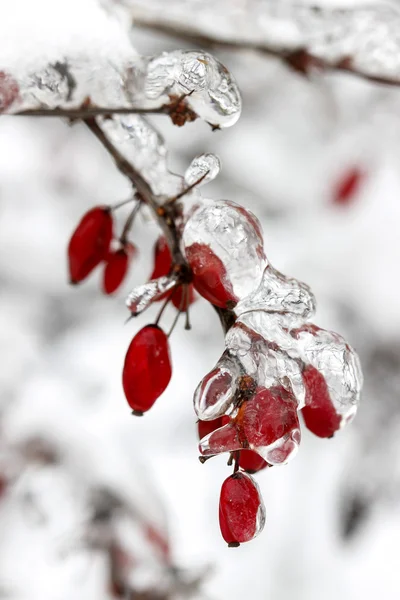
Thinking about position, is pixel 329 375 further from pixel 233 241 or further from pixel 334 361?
pixel 233 241

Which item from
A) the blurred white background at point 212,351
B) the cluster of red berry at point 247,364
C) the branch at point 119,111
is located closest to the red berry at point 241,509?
the cluster of red berry at point 247,364

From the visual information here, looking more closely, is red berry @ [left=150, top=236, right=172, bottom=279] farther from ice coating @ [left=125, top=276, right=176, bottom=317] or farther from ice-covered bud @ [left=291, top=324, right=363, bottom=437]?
ice-covered bud @ [left=291, top=324, right=363, bottom=437]

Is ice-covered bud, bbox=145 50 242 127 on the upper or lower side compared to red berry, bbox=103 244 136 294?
upper

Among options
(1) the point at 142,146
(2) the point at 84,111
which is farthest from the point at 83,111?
(1) the point at 142,146

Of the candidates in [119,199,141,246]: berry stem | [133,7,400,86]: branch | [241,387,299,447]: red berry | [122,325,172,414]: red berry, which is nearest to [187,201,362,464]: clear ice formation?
[241,387,299,447]: red berry

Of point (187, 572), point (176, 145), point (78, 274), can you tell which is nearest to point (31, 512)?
point (187, 572)

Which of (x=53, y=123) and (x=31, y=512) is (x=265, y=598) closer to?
(x=31, y=512)

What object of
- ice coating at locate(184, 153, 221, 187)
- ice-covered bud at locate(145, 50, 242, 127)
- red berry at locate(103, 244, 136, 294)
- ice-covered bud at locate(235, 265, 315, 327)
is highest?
ice-covered bud at locate(145, 50, 242, 127)
